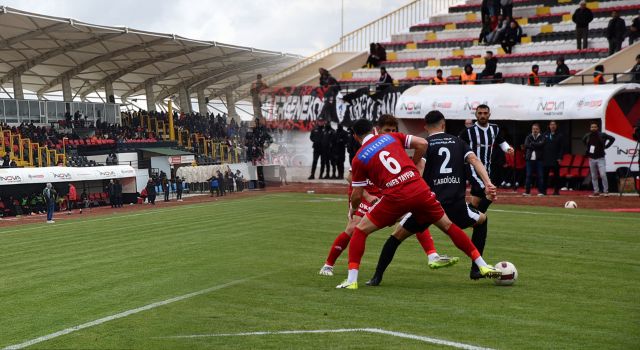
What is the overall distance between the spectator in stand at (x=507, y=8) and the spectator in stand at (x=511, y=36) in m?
0.59

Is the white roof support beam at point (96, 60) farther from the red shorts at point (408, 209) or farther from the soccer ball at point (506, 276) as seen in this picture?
the soccer ball at point (506, 276)

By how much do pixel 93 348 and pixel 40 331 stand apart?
1.11 m

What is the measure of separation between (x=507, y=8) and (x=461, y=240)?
28708 mm

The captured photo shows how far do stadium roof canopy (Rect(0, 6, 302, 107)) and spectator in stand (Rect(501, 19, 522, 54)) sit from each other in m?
22.2

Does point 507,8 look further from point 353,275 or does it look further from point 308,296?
point 308,296

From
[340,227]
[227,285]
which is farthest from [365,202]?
[340,227]

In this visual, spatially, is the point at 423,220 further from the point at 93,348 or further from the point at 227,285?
the point at 93,348

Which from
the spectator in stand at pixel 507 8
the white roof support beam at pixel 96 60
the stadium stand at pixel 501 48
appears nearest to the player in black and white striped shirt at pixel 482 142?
the stadium stand at pixel 501 48

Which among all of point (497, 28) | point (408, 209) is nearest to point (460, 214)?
point (408, 209)

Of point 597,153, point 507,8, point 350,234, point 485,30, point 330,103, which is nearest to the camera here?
point 350,234

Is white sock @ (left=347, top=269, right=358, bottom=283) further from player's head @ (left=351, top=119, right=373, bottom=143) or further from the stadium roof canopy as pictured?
the stadium roof canopy

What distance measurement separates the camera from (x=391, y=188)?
879cm

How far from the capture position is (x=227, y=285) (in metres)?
9.65

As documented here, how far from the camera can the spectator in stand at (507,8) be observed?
3581 centimetres
